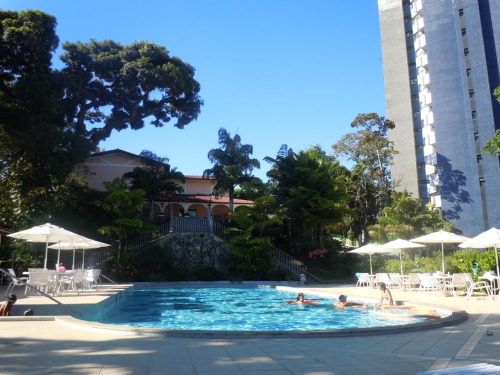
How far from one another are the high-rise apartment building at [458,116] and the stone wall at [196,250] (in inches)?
850

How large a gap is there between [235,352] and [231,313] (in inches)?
307

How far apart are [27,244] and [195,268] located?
980cm

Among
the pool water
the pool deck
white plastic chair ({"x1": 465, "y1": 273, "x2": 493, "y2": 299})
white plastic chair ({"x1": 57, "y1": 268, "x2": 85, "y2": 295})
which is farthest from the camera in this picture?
white plastic chair ({"x1": 57, "y1": 268, "x2": 85, "y2": 295})

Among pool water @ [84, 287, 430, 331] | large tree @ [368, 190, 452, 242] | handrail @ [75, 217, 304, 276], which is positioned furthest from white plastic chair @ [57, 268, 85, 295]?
large tree @ [368, 190, 452, 242]

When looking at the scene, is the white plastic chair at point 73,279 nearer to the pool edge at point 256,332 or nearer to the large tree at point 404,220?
the pool edge at point 256,332

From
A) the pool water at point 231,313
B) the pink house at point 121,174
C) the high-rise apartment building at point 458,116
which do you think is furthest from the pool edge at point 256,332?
the high-rise apartment building at point 458,116

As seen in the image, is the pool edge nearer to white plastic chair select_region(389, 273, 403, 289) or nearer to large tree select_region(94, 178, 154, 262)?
white plastic chair select_region(389, 273, 403, 289)

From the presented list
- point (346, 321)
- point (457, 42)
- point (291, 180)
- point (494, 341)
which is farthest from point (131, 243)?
point (457, 42)

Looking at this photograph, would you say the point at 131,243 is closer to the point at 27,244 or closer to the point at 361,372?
the point at 27,244

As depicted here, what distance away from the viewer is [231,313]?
43.7 ft

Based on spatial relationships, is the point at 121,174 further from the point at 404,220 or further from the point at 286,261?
the point at 404,220

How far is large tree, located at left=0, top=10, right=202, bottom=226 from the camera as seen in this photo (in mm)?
23562

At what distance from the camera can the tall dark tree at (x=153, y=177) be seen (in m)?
30.2

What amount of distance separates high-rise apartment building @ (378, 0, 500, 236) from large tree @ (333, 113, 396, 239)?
4.39 m
